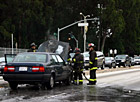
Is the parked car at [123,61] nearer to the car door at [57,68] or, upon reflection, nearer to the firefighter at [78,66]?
the firefighter at [78,66]

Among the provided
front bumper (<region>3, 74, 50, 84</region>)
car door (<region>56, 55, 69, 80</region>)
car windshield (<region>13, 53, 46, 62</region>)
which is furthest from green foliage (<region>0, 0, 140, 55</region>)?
front bumper (<region>3, 74, 50, 84</region>)

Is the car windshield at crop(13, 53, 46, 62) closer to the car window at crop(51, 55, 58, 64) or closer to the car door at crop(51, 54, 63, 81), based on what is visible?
the car window at crop(51, 55, 58, 64)

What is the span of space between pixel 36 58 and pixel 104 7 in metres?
52.1

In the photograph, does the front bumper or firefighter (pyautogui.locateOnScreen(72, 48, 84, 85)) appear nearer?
the front bumper

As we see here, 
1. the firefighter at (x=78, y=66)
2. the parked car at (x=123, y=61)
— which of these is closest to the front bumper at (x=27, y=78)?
the firefighter at (x=78, y=66)

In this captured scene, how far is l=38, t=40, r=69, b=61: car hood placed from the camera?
74.8 ft

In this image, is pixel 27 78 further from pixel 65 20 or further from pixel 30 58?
pixel 65 20

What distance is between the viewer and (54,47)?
22969mm

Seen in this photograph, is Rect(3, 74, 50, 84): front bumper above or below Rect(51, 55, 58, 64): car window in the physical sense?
below

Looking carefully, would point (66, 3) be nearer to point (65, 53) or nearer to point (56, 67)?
point (65, 53)

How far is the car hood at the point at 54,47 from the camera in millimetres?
22797

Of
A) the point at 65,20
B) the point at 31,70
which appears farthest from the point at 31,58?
the point at 65,20

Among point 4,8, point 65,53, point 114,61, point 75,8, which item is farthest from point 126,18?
point 65,53

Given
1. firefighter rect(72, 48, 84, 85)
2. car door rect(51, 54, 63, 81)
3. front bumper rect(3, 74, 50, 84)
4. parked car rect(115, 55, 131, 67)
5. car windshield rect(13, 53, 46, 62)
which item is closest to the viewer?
front bumper rect(3, 74, 50, 84)
